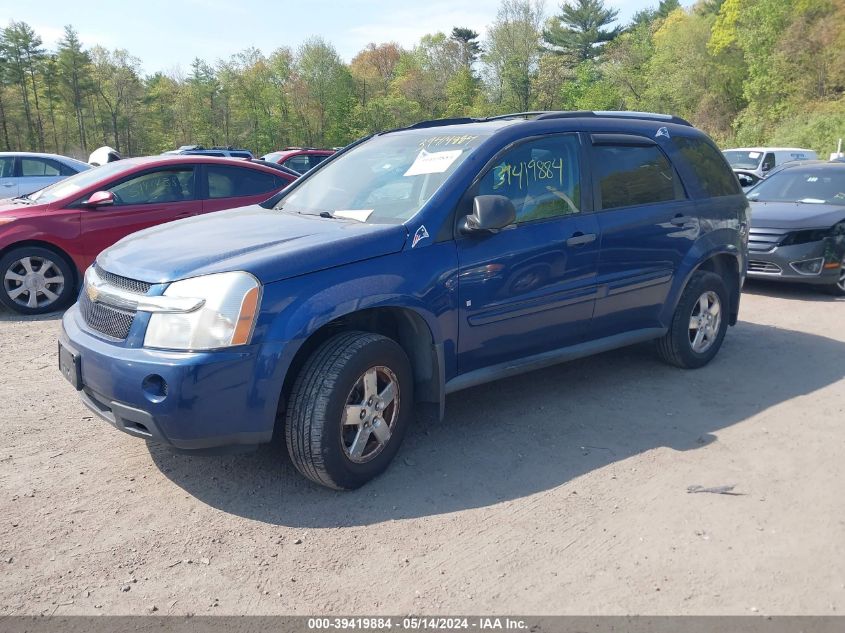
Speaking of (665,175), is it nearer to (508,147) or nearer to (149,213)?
(508,147)

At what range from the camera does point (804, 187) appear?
9.40 m

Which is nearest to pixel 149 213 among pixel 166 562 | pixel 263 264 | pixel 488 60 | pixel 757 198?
pixel 263 264

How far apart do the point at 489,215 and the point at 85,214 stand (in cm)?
520

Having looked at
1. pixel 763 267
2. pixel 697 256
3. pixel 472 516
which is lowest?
pixel 472 516

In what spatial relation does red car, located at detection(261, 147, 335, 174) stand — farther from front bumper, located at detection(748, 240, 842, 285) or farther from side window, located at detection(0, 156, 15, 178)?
front bumper, located at detection(748, 240, 842, 285)

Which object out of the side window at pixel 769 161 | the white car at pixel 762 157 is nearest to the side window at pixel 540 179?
the white car at pixel 762 157

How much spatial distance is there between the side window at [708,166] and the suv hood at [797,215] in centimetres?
310

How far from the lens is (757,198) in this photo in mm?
9578

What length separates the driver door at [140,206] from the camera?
7.15m

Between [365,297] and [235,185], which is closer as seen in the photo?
[365,297]

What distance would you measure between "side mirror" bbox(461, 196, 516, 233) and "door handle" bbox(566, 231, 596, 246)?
687 mm

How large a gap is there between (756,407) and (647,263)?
1209 millimetres

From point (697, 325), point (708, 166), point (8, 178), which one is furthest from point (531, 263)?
point (8, 178)

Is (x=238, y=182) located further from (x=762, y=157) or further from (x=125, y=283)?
(x=762, y=157)
